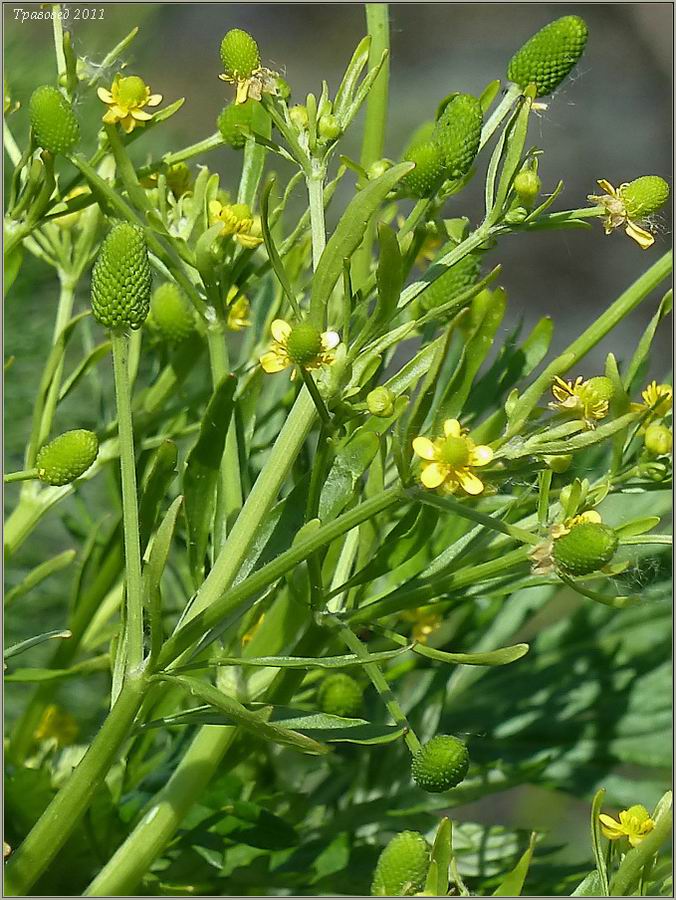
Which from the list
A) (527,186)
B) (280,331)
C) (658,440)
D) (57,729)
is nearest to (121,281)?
(280,331)

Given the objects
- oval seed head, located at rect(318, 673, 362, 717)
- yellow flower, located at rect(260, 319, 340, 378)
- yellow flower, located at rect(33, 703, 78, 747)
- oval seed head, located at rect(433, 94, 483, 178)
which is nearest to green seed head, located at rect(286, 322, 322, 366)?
yellow flower, located at rect(260, 319, 340, 378)

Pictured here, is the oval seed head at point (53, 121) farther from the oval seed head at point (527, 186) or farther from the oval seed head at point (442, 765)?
the oval seed head at point (442, 765)

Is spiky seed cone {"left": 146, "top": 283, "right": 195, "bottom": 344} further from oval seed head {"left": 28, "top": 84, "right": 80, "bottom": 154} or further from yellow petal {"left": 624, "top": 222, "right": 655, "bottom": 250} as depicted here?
yellow petal {"left": 624, "top": 222, "right": 655, "bottom": 250}

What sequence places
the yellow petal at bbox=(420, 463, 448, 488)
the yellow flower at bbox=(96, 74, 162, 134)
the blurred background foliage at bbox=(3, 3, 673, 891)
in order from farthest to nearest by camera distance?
the blurred background foliage at bbox=(3, 3, 673, 891) < the yellow flower at bbox=(96, 74, 162, 134) < the yellow petal at bbox=(420, 463, 448, 488)

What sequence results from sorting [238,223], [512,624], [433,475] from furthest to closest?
[512,624], [238,223], [433,475]

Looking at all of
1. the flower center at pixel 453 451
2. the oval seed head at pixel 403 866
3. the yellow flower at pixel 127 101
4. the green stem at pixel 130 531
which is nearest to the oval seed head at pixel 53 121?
the yellow flower at pixel 127 101

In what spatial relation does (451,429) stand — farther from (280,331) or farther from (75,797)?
(75,797)

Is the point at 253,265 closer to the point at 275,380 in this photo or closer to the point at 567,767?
the point at 275,380
